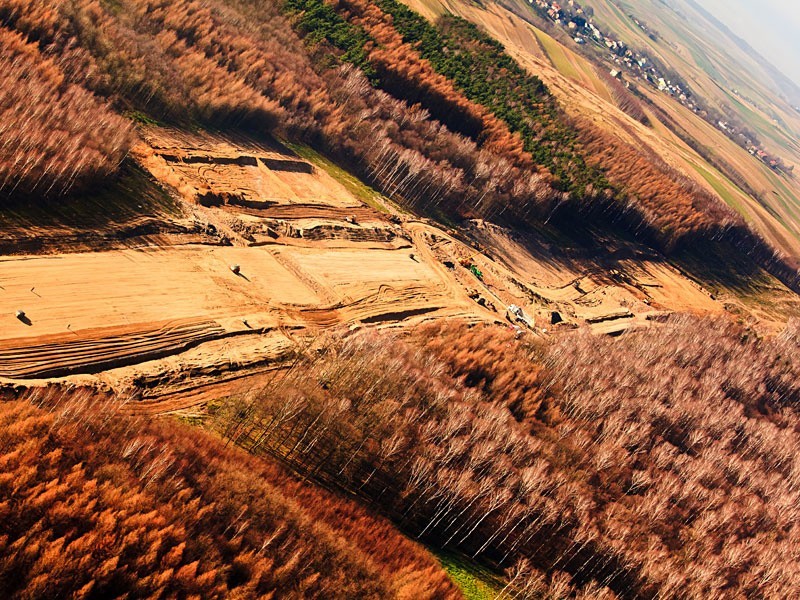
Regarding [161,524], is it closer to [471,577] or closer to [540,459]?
[471,577]

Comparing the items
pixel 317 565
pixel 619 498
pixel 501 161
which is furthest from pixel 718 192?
pixel 317 565

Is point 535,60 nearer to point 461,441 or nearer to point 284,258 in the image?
point 284,258

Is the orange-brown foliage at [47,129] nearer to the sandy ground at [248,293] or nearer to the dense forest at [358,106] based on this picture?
the dense forest at [358,106]

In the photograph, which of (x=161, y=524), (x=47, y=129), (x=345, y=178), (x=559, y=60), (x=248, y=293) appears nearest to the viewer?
(x=161, y=524)

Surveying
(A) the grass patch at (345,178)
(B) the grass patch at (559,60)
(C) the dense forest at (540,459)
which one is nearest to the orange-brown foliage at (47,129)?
(C) the dense forest at (540,459)

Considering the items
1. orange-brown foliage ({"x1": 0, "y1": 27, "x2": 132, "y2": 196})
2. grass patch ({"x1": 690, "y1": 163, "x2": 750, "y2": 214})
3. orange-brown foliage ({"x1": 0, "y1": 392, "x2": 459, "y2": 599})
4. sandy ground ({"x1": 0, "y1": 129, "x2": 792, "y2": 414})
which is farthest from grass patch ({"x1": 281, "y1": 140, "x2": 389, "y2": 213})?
grass patch ({"x1": 690, "y1": 163, "x2": 750, "y2": 214})

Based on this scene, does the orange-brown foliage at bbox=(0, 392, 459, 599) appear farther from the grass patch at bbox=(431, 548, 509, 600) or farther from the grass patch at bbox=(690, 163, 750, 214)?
the grass patch at bbox=(690, 163, 750, 214)

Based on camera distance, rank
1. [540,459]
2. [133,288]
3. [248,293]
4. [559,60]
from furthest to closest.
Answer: [559,60]
[248,293]
[540,459]
[133,288]

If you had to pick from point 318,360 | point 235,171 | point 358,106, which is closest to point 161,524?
point 318,360
